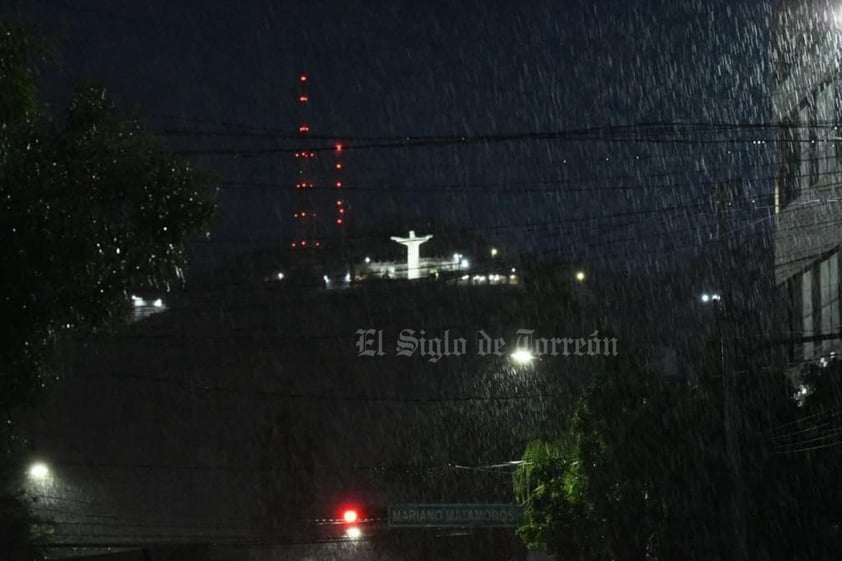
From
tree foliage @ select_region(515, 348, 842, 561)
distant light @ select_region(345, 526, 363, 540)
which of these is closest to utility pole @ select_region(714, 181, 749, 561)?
tree foliage @ select_region(515, 348, 842, 561)

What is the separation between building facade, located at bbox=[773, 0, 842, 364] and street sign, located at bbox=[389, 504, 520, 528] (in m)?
10.2

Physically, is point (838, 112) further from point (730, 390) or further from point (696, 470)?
point (696, 470)

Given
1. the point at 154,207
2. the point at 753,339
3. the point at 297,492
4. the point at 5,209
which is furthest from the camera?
the point at 297,492

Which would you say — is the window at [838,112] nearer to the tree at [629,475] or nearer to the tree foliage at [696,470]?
the tree foliage at [696,470]

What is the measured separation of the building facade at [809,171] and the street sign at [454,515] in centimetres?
1021

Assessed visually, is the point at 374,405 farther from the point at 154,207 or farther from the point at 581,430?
the point at 154,207

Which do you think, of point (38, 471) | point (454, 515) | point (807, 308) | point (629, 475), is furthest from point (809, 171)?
point (38, 471)

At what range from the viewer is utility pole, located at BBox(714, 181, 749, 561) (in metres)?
18.2

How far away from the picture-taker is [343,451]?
6481 centimetres

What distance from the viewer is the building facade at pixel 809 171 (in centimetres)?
2209

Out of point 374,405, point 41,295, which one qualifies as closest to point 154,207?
point 41,295

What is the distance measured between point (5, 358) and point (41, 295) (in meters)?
0.50

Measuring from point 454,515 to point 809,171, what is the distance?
14.5 metres

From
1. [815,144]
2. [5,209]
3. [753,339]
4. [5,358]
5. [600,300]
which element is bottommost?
[5,358]
